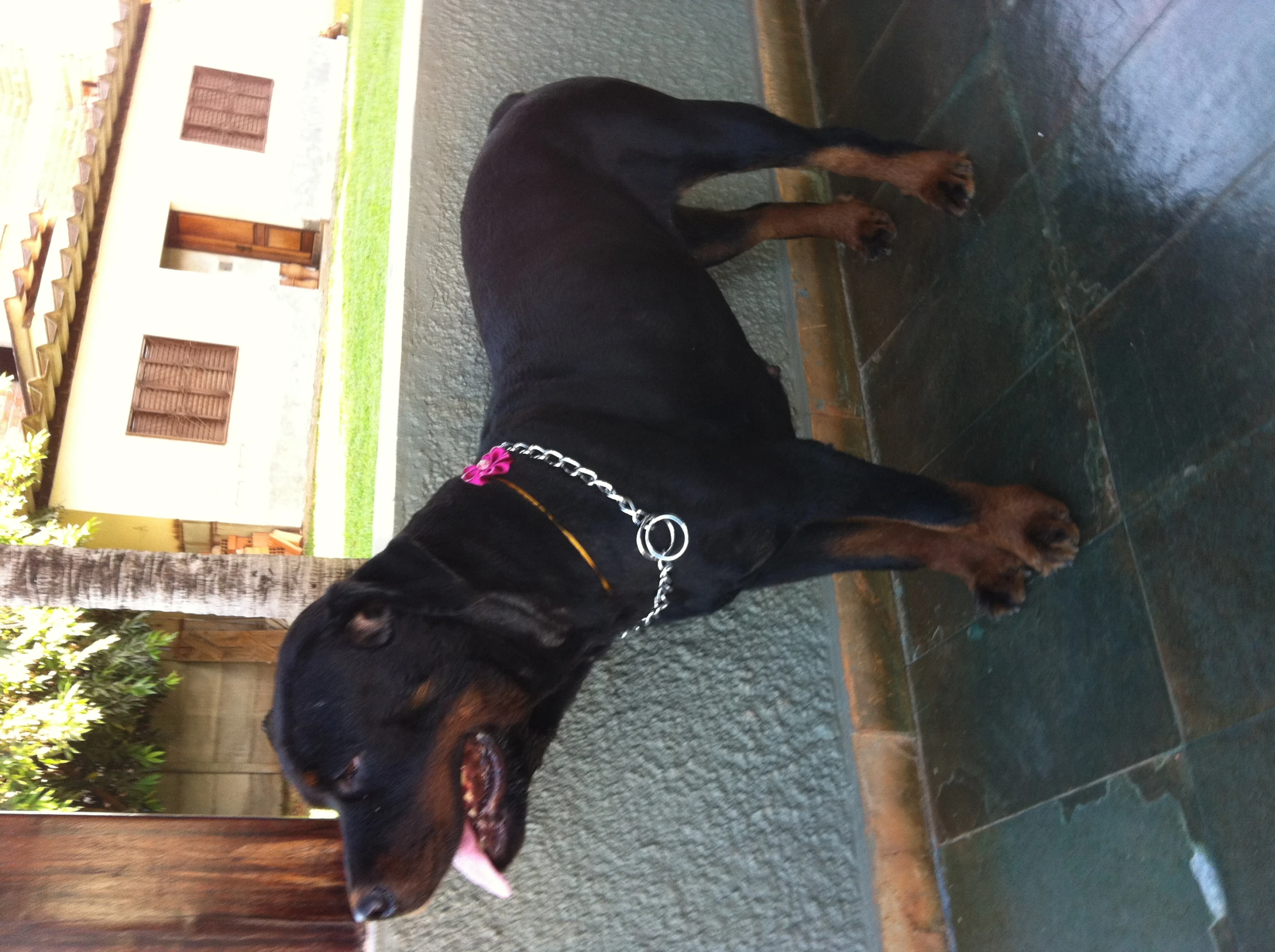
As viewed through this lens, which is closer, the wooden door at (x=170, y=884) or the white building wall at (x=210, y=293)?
the wooden door at (x=170, y=884)

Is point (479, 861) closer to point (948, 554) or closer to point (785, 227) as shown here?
point (948, 554)

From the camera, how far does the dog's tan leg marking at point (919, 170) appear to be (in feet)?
8.96

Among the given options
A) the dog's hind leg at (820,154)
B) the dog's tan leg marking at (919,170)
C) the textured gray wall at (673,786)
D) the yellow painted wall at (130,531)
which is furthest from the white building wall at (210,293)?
the dog's tan leg marking at (919,170)

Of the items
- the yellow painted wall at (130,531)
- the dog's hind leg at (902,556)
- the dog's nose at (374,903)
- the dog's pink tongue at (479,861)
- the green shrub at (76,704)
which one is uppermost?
the yellow painted wall at (130,531)

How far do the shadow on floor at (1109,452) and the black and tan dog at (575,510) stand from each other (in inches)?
7.8

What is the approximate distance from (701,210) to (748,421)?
1.17 meters

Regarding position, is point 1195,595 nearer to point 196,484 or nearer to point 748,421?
point 748,421

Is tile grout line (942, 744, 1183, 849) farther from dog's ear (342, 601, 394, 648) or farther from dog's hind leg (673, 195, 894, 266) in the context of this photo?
dog's hind leg (673, 195, 894, 266)

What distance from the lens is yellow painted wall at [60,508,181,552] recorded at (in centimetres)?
748

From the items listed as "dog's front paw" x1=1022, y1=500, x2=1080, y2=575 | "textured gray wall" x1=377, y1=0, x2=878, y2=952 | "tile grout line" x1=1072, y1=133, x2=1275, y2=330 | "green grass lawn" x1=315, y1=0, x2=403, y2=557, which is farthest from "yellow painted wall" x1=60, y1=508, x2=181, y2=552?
"tile grout line" x1=1072, y1=133, x2=1275, y2=330

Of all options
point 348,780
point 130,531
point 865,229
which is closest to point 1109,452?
point 865,229

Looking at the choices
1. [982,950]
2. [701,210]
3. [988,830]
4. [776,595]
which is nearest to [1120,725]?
[988,830]

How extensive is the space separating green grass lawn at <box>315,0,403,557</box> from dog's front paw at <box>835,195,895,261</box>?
175 cm

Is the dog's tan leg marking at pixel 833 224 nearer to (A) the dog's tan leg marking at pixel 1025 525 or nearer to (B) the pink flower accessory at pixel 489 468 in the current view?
(A) the dog's tan leg marking at pixel 1025 525
